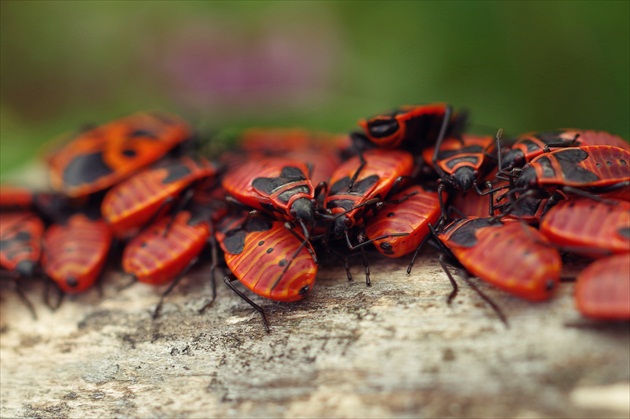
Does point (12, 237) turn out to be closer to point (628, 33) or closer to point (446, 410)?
point (446, 410)

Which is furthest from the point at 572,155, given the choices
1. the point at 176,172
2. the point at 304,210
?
the point at 176,172

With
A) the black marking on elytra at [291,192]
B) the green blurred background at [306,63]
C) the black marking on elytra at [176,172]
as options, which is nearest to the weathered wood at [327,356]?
the black marking on elytra at [291,192]

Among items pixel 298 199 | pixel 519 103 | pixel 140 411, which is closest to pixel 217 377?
pixel 140 411

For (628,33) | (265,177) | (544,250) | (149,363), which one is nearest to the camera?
(544,250)

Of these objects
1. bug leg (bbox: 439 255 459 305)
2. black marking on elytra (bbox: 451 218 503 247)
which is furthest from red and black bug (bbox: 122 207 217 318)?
black marking on elytra (bbox: 451 218 503 247)

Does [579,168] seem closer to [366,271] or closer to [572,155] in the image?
[572,155]

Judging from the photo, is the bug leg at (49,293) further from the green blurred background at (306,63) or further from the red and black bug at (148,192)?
the green blurred background at (306,63)

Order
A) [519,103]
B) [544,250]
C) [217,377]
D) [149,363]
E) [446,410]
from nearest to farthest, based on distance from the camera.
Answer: [446,410] < [544,250] < [217,377] < [149,363] < [519,103]

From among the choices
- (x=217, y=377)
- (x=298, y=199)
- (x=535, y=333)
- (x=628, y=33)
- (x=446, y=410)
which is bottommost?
(x=217, y=377)
